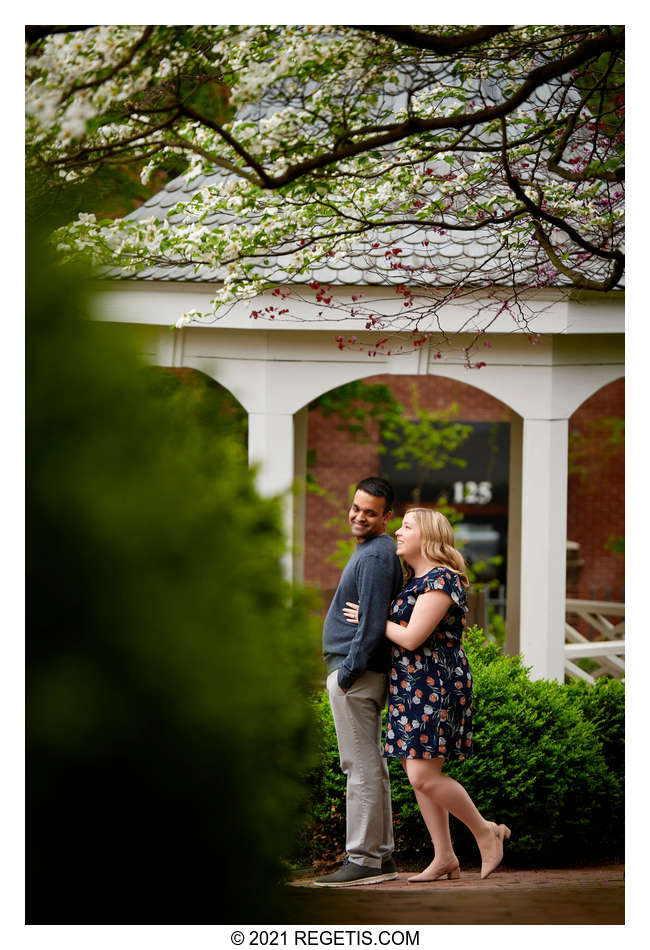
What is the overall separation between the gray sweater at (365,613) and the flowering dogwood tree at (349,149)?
144cm

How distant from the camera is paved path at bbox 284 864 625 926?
355 cm

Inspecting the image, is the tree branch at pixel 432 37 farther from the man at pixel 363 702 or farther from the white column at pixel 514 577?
the white column at pixel 514 577

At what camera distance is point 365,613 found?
14.3ft

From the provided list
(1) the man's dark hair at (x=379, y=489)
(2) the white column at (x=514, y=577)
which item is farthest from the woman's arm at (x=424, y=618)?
(2) the white column at (x=514, y=577)

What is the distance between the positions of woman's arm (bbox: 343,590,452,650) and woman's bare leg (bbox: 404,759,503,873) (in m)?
0.56

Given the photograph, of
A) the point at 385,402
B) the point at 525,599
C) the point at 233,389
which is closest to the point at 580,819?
the point at 525,599

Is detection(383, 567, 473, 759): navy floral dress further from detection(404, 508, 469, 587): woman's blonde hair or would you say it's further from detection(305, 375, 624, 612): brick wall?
detection(305, 375, 624, 612): brick wall

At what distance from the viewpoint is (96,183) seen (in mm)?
5137

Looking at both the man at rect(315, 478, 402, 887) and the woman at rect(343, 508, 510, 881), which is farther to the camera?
the man at rect(315, 478, 402, 887)

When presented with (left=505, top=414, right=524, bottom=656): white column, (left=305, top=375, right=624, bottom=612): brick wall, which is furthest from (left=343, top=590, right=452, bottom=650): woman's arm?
(left=305, top=375, right=624, bottom=612): brick wall

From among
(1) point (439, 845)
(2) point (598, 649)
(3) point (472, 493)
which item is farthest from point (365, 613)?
(3) point (472, 493)

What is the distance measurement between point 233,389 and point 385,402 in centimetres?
600

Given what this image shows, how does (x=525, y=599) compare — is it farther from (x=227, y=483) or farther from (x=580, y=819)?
(x=227, y=483)

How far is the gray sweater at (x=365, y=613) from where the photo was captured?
4.34 metres
